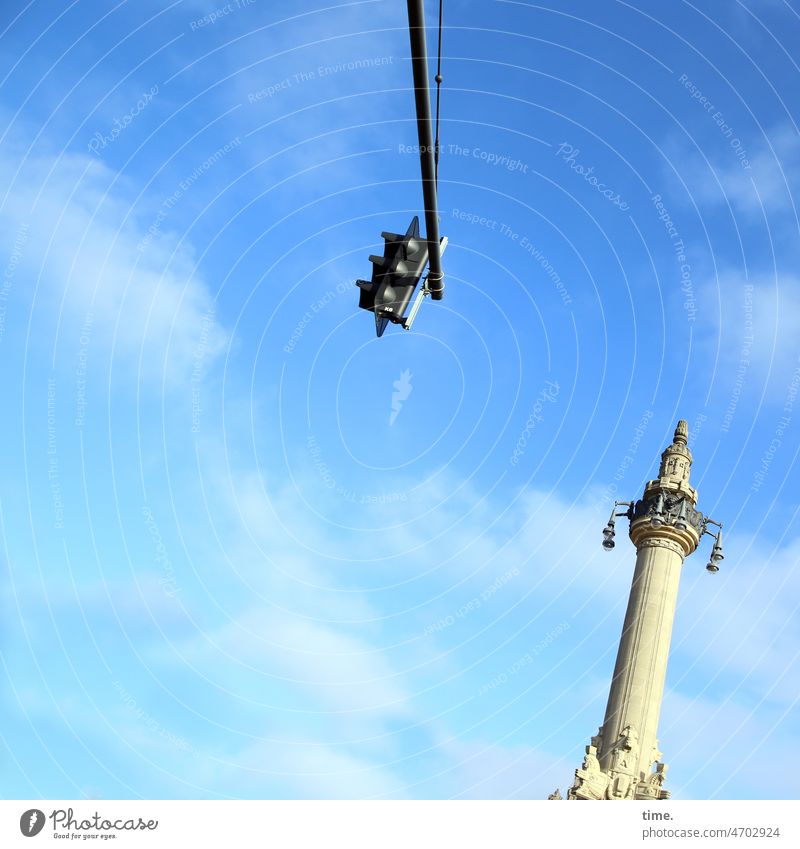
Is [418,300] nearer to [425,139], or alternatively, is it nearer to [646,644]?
[425,139]

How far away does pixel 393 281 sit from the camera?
32.1 feet

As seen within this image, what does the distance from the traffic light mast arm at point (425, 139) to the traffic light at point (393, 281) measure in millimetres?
Answer: 417

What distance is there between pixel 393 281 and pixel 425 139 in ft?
5.08

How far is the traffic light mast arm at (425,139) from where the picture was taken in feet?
28.9

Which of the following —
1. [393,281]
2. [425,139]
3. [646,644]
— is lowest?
[393,281]

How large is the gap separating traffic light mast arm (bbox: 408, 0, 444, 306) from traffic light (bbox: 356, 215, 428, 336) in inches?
16.4

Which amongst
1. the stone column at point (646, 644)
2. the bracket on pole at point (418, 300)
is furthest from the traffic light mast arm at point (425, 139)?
the stone column at point (646, 644)

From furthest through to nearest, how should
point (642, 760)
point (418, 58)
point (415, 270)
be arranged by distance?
1. point (642, 760)
2. point (415, 270)
3. point (418, 58)

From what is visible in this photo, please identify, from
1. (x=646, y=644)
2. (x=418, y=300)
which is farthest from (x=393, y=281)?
(x=646, y=644)
